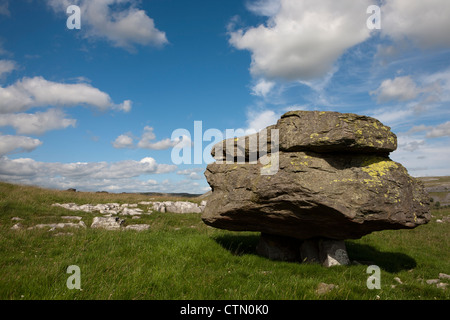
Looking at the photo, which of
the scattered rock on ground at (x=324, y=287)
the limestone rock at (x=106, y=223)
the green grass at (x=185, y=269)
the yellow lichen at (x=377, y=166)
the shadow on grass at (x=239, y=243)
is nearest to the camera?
the green grass at (x=185, y=269)

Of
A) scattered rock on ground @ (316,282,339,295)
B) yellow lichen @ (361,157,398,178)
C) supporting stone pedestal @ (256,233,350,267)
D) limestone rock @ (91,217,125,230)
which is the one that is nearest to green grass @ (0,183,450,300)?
scattered rock on ground @ (316,282,339,295)

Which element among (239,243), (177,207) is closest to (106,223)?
(239,243)

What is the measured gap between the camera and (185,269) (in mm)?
8570

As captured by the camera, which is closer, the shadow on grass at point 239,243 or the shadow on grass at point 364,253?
the shadow on grass at point 364,253

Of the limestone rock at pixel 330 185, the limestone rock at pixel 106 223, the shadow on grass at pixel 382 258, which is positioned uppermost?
the limestone rock at pixel 330 185

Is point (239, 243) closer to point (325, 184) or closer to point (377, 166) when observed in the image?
point (325, 184)

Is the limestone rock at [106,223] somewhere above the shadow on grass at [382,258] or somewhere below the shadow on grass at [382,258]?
above

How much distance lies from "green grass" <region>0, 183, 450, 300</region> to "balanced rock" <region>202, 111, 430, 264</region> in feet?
4.86

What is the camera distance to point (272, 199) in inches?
360

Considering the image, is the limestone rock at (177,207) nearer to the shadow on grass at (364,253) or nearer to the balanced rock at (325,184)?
the shadow on grass at (364,253)

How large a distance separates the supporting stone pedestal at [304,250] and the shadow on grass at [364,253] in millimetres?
809

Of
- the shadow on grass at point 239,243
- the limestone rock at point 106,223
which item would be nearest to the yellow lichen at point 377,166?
the shadow on grass at point 239,243

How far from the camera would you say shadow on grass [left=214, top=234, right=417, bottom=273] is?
36.0 feet

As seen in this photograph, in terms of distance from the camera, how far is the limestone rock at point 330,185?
870 centimetres
